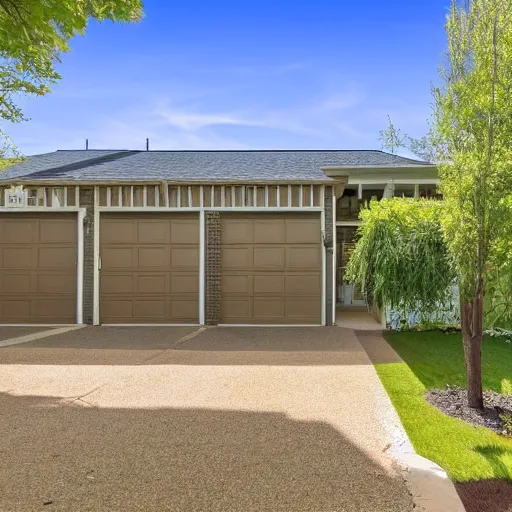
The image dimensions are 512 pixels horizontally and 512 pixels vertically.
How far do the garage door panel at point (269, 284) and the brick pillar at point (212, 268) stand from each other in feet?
2.97

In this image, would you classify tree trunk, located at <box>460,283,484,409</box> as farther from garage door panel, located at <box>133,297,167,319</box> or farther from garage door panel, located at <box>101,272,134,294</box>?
garage door panel, located at <box>101,272,134,294</box>

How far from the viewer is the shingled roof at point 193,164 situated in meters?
10.4

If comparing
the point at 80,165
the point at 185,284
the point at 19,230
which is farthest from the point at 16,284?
the point at 185,284

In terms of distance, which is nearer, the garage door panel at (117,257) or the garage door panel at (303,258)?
the garage door panel at (303,258)

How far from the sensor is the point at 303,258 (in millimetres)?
10055

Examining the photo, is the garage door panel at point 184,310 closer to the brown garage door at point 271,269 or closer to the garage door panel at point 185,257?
the brown garage door at point 271,269

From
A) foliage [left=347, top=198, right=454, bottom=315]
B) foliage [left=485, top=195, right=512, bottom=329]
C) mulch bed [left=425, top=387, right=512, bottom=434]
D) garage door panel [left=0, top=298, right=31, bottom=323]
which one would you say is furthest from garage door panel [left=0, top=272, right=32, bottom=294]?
foliage [left=485, top=195, right=512, bottom=329]

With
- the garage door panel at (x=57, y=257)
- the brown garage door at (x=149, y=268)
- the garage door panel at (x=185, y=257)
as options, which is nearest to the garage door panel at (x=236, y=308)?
the brown garage door at (x=149, y=268)

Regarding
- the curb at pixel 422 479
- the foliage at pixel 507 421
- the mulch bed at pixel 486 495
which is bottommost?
the foliage at pixel 507 421

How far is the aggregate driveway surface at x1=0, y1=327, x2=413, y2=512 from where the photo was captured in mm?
2801

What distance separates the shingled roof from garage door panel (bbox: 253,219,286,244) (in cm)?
99

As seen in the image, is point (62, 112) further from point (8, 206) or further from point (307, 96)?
point (307, 96)

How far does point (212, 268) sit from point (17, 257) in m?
4.55

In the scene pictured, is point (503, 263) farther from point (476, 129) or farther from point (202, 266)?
point (202, 266)
